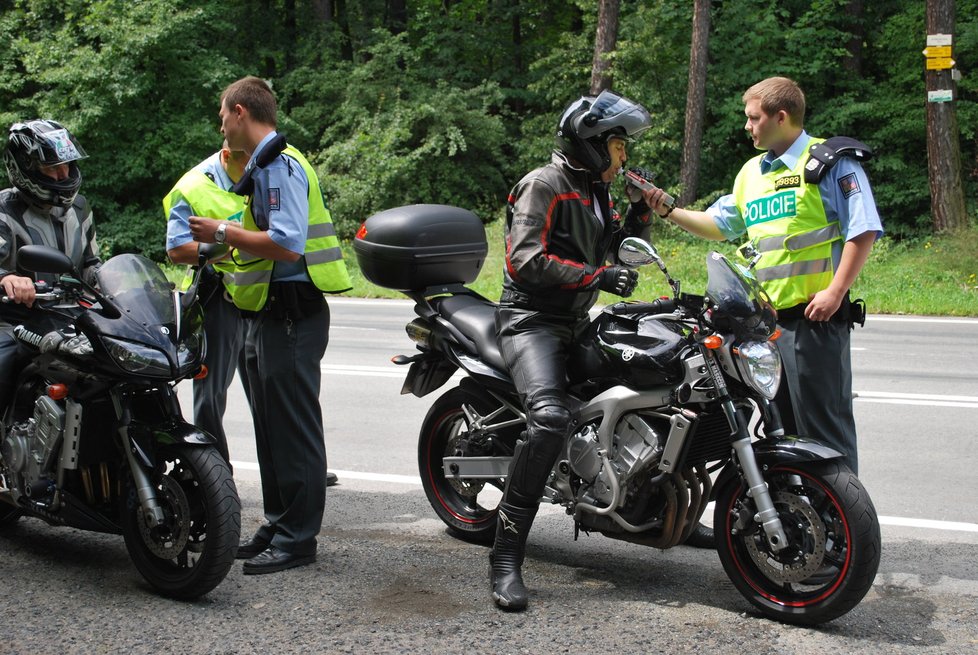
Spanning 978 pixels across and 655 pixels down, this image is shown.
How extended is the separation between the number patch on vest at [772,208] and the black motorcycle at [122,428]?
2402mm

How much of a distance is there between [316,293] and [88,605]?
5.15ft

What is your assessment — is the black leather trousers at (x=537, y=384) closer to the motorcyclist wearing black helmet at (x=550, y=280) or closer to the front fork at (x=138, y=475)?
the motorcyclist wearing black helmet at (x=550, y=280)

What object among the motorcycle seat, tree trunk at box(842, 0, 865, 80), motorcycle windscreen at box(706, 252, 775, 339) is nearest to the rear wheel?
the motorcycle seat

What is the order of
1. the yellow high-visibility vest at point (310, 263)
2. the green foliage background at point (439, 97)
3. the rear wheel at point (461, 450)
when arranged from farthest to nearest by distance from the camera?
the green foliage background at point (439, 97) < the rear wheel at point (461, 450) < the yellow high-visibility vest at point (310, 263)

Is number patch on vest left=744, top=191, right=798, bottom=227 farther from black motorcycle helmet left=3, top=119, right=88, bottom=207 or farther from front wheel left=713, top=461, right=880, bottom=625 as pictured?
black motorcycle helmet left=3, top=119, right=88, bottom=207

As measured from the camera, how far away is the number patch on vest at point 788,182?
474 cm

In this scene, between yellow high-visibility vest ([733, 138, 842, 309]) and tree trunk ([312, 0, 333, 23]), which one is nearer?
yellow high-visibility vest ([733, 138, 842, 309])

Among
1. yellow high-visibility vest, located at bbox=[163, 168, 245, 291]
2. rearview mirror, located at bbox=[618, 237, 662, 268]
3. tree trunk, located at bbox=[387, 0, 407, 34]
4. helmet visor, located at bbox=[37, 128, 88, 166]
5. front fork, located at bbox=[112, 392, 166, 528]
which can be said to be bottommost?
front fork, located at bbox=[112, 392, 166, 528]

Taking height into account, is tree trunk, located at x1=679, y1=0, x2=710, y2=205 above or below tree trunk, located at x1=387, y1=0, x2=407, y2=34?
below

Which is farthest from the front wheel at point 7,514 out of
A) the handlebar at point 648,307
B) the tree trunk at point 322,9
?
the tree trunk at point 322,9

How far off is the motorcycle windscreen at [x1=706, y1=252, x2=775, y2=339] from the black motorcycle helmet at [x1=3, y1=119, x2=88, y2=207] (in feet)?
9.07

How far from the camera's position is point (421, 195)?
2470cm

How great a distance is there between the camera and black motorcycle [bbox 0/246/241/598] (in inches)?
168

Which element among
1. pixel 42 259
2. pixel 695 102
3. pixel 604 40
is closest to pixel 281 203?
pixel 42 259
